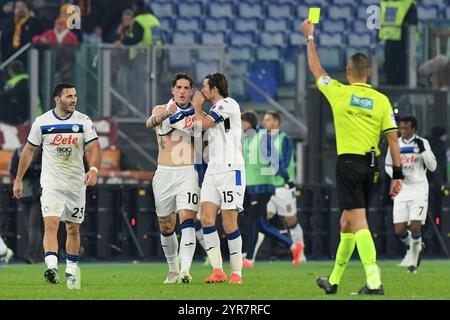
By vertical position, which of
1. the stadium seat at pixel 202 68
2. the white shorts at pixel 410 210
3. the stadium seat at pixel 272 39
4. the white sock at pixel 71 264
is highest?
the stadium seat at pixel 272 39

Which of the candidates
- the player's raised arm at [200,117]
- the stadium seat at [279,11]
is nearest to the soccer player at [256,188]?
the player's raised arm at [200,117]

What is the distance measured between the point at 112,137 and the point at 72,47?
177 cm

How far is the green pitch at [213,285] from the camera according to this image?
14.0 m

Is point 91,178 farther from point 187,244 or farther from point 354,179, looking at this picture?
point 354,179

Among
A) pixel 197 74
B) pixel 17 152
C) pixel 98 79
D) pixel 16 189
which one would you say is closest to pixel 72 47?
pixel 98 79

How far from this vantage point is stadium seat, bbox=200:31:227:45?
1235 inches

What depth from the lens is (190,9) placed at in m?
31.5

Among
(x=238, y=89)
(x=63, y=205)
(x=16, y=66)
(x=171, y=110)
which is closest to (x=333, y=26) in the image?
(x=238, y=89)

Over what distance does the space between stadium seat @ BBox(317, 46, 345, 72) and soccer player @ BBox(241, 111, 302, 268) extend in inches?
299

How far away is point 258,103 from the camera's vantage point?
28406 millimetres

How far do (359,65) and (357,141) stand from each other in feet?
2.35

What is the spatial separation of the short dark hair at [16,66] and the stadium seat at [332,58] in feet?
21.7

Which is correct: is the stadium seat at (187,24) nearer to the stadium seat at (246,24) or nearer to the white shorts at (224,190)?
the stadium seat at (246,24)

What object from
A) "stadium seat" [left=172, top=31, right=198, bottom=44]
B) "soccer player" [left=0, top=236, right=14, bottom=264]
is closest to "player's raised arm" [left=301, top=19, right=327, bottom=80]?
"soccer player" [left=0, top=236, right=14, bottom=264]
